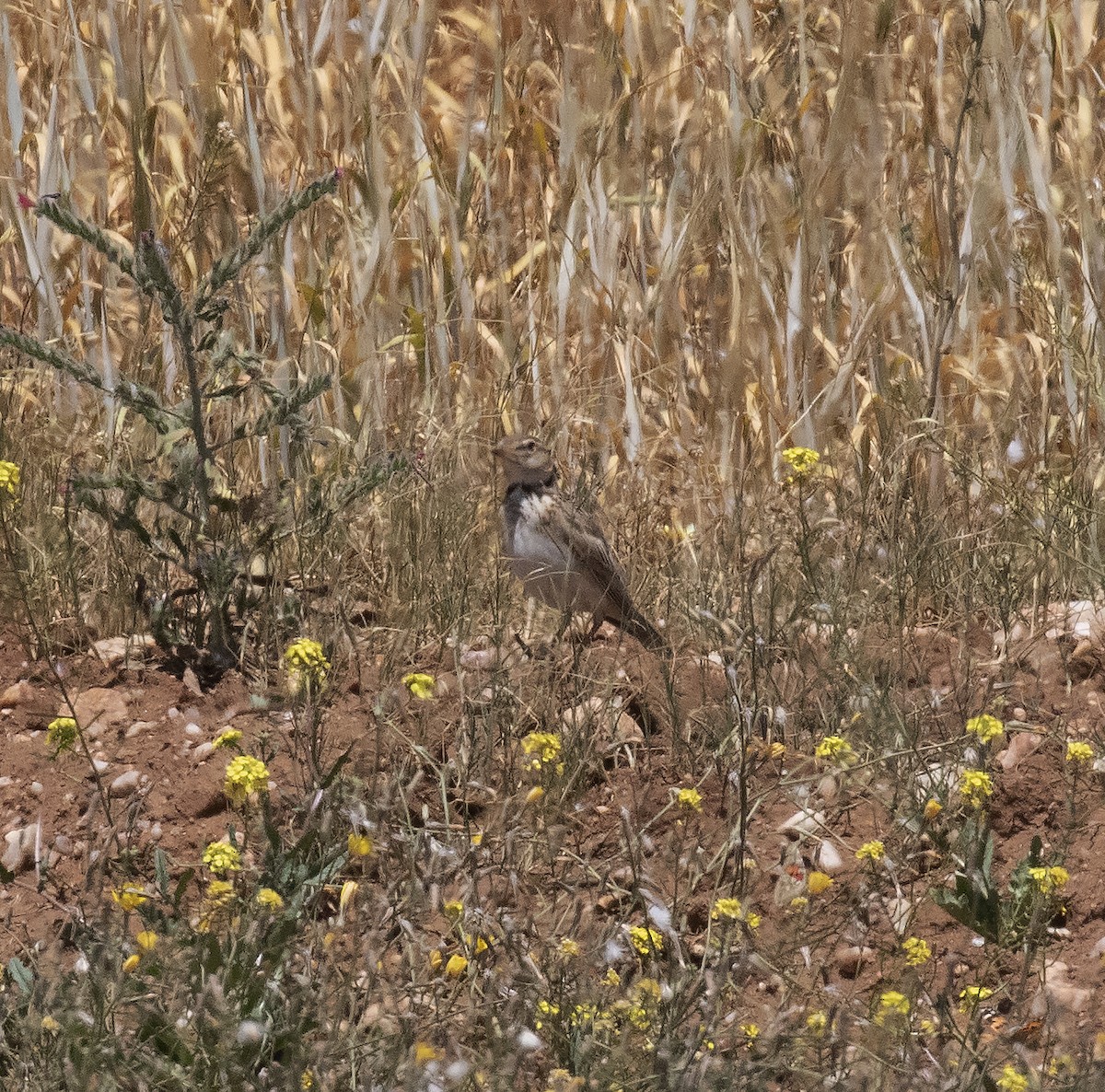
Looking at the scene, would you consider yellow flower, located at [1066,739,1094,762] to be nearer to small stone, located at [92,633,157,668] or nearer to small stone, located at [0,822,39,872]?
small stone, located at [0,822,39,872]

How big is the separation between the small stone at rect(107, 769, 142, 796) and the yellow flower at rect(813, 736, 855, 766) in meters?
1.64

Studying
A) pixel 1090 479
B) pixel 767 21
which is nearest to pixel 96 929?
pixel 1090 479

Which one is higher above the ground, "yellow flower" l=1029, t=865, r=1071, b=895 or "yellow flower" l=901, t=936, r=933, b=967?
"yellow flower" l=1029, t=865, r=1071, b=895

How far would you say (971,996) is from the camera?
125 inches

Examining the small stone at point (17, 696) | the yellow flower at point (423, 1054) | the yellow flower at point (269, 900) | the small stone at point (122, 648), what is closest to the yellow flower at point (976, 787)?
the yellow flower at point (423, 1054)

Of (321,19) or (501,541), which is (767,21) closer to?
(321,19)

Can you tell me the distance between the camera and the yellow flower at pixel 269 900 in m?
3.08

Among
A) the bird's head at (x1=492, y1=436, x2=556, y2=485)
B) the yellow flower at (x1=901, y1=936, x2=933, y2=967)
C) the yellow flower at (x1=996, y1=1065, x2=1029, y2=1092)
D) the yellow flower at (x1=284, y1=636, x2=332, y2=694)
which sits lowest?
the yellow flower at (x1=901, y1=936, x2=933, y2=967)

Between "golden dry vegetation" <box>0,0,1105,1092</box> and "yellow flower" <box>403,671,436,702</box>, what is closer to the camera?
"golden dry vegetation" <box>0,0,1105,1092</box>

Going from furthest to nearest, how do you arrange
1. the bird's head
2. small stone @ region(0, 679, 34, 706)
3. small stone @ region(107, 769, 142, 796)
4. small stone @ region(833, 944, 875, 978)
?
the bird's head, small stone @ region(0, 679, 34, 706), small stone @ region(107, 769, 142, 796), small stone @ region(833, 944, 875, 978)

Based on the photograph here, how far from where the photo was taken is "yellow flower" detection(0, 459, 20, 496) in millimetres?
4324

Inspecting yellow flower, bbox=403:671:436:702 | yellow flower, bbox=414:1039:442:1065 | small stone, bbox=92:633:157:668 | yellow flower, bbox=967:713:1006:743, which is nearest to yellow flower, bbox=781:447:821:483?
yellow flower, bbox=967:713:1006:743

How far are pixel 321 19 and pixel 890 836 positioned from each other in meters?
4.52

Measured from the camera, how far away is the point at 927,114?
7262mm
